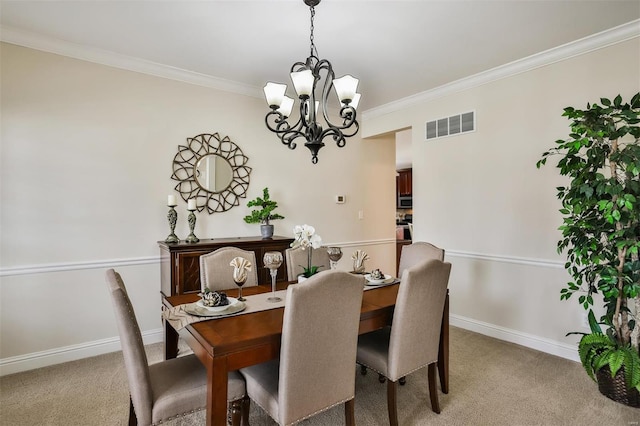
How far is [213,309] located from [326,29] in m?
2.18

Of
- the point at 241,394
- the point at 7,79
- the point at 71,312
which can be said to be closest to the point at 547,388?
the point at 241,394

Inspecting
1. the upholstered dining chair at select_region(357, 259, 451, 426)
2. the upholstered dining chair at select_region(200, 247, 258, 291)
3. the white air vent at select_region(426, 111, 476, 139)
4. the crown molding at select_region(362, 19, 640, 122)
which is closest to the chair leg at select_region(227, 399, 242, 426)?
the upholstered dining chair at select_region(357, 259, 451, 426)

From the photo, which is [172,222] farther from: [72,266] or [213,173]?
[72,266]

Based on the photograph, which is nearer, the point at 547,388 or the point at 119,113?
the point at 547,388

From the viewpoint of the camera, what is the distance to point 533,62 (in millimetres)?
3127

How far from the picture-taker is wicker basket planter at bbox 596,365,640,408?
2.16 m

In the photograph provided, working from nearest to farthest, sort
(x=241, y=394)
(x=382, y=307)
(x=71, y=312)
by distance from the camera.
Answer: (x=241, y=394)
(x=382, y=307)
(x=71, y=312)

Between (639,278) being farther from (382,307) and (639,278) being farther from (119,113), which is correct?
(119,113)

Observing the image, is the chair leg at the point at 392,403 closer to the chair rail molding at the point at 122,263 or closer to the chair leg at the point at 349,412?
the chair leg at the point at 349,412

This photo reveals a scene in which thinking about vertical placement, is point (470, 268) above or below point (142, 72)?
below

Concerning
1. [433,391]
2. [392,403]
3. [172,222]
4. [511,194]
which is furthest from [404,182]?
[392,403]

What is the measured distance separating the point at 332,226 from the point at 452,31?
2667 millimetres

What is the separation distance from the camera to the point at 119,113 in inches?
123

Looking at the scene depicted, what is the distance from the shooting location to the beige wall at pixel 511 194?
2.93 m
